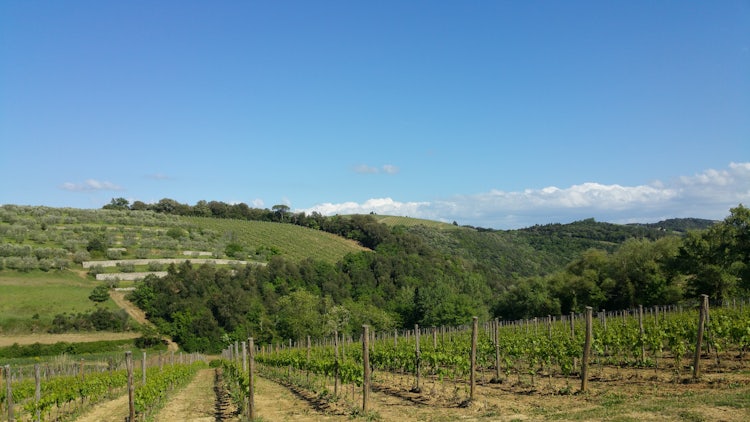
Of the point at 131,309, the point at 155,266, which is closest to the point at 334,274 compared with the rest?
the point at 155,266

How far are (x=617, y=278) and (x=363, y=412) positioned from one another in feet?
174

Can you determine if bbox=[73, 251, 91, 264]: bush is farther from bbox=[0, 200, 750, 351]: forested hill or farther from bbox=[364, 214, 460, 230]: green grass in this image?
bbox=[364, 214, 460, 230]: green grass

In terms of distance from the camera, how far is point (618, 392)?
12.6 metres

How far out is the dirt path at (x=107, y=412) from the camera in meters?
16.2

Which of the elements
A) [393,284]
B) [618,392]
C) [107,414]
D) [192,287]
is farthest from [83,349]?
[618,392]

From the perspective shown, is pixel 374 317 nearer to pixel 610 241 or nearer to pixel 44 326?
pixel 44 326

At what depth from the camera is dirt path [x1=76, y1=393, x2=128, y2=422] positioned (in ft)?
53.3

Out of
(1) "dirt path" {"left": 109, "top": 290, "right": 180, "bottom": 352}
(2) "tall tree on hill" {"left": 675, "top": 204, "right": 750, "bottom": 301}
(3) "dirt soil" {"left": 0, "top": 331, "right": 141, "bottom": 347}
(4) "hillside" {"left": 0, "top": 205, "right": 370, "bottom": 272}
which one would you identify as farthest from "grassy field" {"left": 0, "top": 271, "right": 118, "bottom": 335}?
(2) "tall tree on hill" {"left": 675, "top": 204, "right": 750, "bottom": 301}

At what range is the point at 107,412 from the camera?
712 inches

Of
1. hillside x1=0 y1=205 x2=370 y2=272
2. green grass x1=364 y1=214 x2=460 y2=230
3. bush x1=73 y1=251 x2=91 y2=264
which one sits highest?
green grass x1=364 y1=214 x2=460 y2=230

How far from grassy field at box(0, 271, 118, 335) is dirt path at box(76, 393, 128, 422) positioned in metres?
45.9

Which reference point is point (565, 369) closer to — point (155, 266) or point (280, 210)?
point (155, 266)

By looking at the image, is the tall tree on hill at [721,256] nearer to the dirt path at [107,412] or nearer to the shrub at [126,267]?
the dirt path at [107,412]

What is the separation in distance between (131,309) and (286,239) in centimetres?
4538
